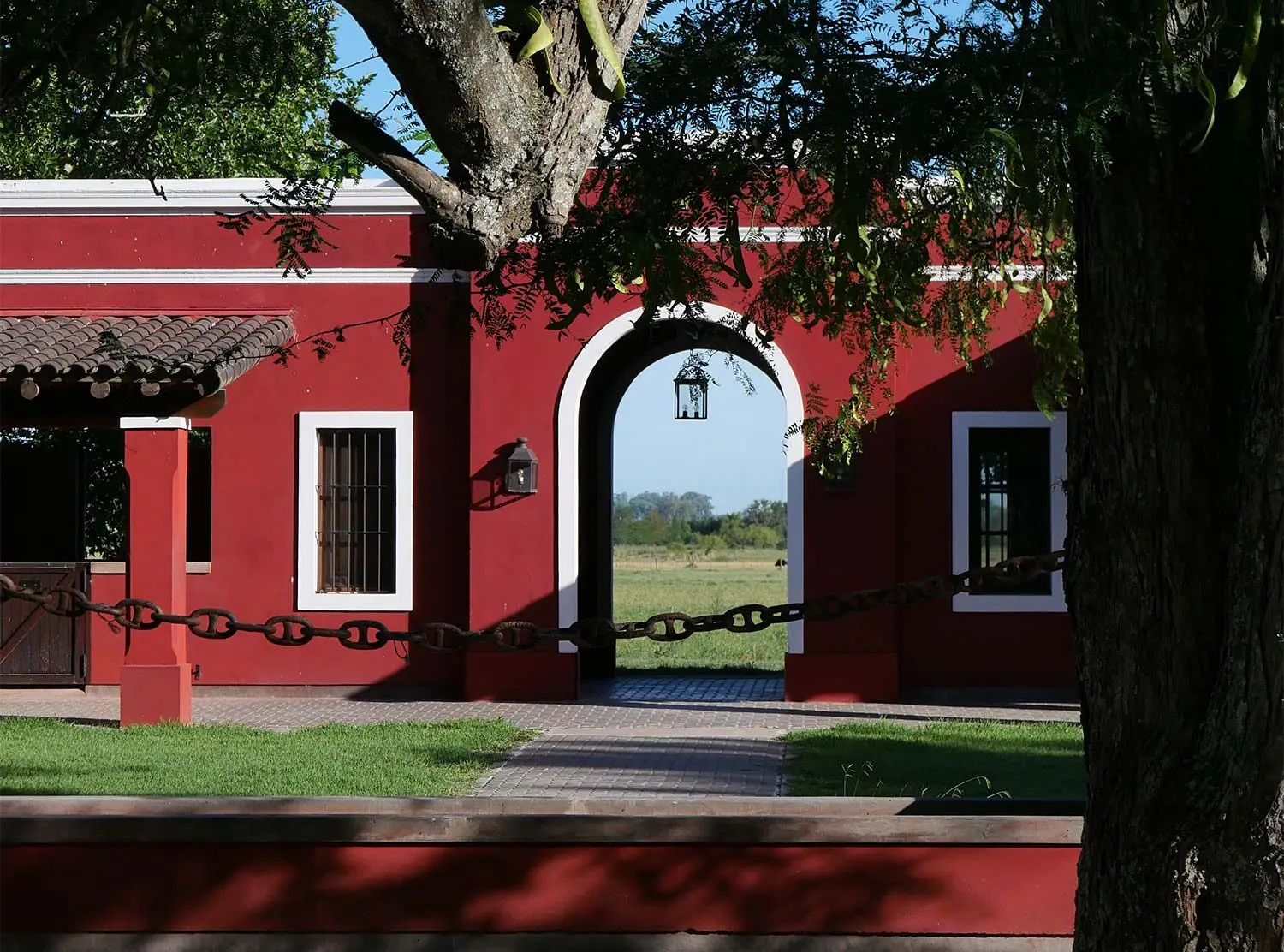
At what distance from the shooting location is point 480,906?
14.1ft

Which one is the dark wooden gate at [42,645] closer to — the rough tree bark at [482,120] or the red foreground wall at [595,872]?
the red foreground wall at [595,872]

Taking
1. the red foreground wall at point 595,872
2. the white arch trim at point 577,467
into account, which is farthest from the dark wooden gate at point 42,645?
the red foreground wall at point 595,872

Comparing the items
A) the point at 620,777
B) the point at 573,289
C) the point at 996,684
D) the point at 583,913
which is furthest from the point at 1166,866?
the point at 996,684

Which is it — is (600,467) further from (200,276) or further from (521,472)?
(200,276)

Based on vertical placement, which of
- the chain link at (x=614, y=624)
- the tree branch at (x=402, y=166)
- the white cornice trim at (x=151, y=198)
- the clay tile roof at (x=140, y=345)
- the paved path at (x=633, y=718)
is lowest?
the paved path at (x=633, y=718)

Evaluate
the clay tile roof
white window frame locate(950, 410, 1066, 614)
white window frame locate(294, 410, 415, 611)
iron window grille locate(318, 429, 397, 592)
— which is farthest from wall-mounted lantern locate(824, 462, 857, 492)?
the clay tile roof

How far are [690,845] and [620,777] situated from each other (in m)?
4.60

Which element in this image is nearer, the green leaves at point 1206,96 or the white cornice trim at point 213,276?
the green leaves at point 1206,96

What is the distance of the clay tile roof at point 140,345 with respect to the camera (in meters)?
10.5

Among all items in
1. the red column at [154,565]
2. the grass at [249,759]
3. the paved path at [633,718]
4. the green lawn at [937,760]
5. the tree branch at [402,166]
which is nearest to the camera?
the tree branch at [402,166]

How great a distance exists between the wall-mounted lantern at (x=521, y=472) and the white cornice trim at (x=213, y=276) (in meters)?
1.88

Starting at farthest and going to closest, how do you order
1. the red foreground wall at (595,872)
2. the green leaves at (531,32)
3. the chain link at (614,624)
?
the chain link at (614,624), the red foreground wall at (595,872), the green leaves at (531,32)

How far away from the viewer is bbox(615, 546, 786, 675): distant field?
18.0 m

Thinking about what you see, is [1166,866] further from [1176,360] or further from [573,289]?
[573,289]
